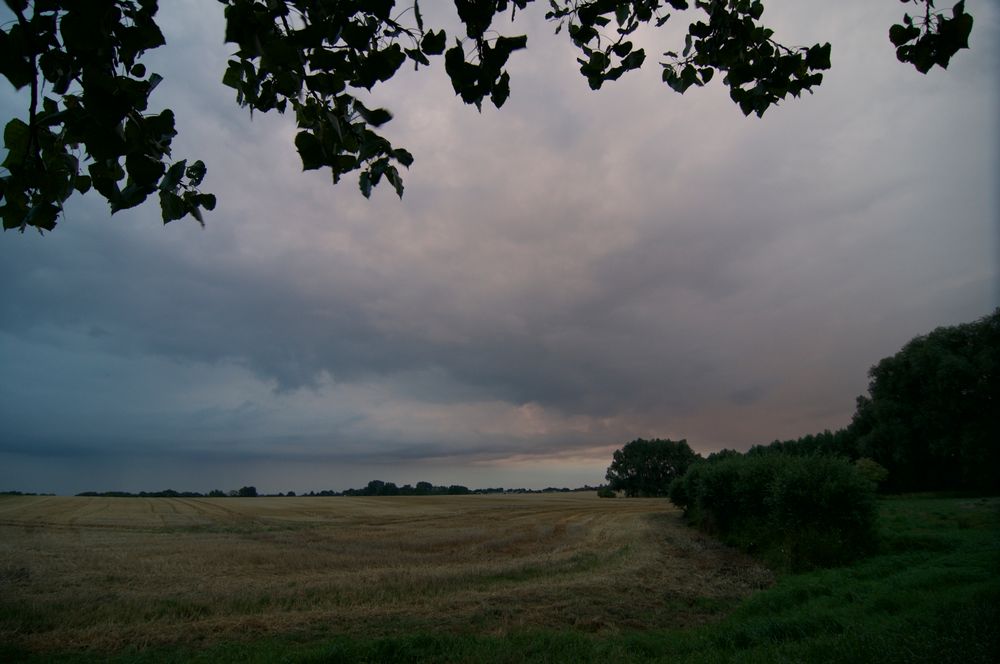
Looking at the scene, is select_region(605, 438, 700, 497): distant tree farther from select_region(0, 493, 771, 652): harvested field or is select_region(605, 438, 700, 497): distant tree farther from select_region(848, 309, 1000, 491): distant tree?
select_region(0, 493, 771, 652): harvested field

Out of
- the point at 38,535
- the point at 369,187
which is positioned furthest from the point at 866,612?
the point at 38,535

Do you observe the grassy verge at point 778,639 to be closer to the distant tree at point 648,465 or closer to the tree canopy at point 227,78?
the tree canopy at point 227,78

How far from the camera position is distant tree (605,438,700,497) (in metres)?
114

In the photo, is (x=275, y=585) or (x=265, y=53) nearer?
(x=265, y=53)

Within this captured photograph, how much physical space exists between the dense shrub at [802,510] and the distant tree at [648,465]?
90.1 meters

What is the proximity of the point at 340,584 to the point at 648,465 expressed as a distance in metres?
110

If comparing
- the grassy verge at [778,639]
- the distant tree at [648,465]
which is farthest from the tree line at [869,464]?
the distant tree at [648,465]

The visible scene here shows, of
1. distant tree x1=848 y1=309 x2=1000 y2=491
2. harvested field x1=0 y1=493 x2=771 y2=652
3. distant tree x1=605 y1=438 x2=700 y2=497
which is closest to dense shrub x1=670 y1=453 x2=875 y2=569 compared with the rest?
harvested field x1=0 y1=493 x2=771 y2=652

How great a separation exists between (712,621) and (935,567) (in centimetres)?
622

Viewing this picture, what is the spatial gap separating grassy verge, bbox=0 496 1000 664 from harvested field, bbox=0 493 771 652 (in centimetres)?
104

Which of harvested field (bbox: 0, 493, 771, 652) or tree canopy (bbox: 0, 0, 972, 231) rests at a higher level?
tree canopy (bbox: 0, 0, 972, 231)

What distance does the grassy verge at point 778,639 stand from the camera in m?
6.72

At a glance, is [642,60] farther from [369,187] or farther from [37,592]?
[37,592]

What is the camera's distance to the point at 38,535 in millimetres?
26531
